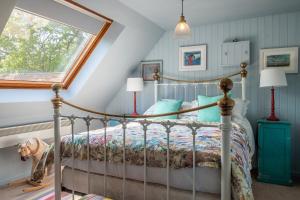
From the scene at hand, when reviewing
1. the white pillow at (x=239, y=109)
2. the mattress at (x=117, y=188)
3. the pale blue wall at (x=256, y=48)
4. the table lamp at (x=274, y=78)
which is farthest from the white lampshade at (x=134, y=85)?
the mattress at (x=117, y=188)

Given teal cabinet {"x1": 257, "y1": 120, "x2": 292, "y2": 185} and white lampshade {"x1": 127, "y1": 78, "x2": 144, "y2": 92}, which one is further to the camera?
white lampshade {"x1": 127, "y1": 78, "x2": 144, "y2": 92}

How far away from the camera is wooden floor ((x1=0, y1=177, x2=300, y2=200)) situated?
2.58 meters

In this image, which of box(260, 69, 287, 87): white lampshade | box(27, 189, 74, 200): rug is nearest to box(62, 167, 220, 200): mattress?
box(27, 189, 74, 200): rug

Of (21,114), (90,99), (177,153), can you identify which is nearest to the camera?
(177,153)

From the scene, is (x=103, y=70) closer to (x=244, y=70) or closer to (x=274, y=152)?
(x=244, y=70)

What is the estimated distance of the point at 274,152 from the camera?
2988 millimetres

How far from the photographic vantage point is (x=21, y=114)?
120 inches

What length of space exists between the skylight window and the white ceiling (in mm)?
881

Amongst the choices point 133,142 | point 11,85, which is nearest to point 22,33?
point 11,85

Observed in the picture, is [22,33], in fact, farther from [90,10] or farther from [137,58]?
[137,58]

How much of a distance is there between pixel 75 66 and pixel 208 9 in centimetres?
199

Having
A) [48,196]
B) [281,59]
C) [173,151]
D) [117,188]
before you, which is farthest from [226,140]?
[281,59]

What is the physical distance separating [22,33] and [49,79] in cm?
81

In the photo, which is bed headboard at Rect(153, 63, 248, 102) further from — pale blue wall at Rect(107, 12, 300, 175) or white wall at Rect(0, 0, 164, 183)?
white wall at Rect(0, 0, 164, 183)
